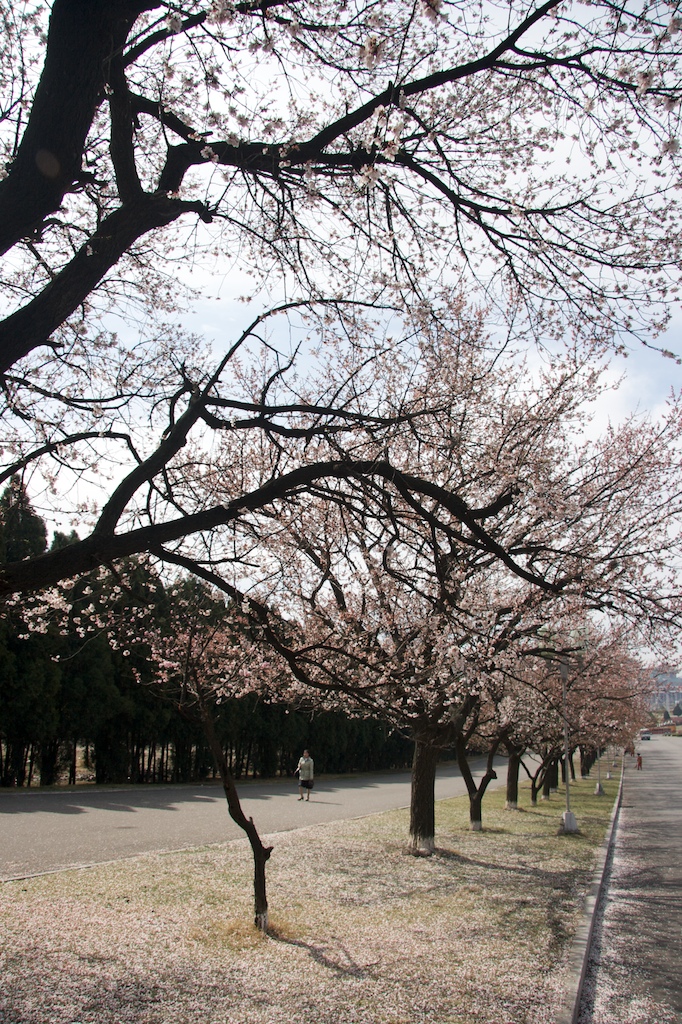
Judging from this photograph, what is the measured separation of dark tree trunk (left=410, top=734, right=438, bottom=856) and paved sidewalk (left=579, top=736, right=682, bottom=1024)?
297 cm

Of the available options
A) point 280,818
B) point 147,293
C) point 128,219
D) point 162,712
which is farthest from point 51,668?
point 128,219

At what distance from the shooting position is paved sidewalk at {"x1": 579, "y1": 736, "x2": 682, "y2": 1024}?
6.05m

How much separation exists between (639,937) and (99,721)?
1736 cm

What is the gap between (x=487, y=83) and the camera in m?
4.77

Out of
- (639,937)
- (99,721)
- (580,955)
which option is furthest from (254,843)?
(99,721)

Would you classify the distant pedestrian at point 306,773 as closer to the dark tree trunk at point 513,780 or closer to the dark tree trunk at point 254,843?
the dark tree trunk at point 513,780

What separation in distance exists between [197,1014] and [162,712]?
66.2ft

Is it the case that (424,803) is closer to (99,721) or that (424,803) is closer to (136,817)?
(136,817)

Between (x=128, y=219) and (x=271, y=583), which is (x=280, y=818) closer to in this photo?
(x=271, y=583)

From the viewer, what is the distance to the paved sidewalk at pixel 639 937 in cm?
605

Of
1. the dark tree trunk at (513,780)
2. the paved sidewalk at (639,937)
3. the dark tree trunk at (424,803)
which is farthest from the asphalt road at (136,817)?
the paved sidewalk at (639,937)

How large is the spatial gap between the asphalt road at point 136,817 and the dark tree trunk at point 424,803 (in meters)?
3.11

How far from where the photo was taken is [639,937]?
8266 millimetres

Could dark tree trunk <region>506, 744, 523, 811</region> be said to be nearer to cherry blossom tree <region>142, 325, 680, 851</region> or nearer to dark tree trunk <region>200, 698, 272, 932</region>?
cherry blossom tree <region>142, 325, 680, 851</region>
